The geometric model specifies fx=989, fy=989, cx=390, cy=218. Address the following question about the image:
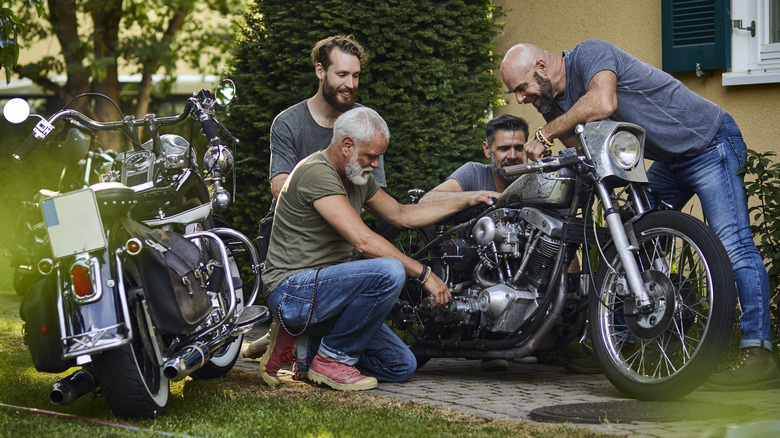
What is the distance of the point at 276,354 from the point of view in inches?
194

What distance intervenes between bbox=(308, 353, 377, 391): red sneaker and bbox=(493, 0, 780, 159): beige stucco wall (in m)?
Result: 3.19

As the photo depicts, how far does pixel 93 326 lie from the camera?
3492mm

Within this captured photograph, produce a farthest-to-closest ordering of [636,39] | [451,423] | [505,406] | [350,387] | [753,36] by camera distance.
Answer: [636,39] → [753,36] → [350,387] → [505,406] → [451,423]

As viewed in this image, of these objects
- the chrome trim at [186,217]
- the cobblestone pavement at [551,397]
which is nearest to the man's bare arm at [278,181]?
the chrome trim at [186,217]

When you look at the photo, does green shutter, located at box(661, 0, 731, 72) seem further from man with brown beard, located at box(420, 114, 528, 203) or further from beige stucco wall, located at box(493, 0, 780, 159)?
man with brown beard, located at box(420, 114, 528, 203)

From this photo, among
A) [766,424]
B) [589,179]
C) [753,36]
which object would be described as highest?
[753,36]

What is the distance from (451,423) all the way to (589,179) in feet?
4.44

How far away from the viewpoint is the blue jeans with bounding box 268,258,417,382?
4.66 metres

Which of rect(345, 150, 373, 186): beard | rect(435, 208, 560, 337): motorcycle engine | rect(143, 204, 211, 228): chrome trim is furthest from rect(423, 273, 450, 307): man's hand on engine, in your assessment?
rect(143, 204, 211, 228): chrome trim

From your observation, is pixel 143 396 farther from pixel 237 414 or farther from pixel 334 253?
pixel 334 253

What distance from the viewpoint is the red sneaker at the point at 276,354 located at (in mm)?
4832

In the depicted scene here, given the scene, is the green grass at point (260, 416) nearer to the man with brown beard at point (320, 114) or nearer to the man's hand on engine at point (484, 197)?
the man's hand on engine at point (484, 197)

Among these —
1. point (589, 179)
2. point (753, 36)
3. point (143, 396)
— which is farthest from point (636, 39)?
point (143, 396)

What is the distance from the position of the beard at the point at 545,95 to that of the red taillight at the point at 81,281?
7.71 feet
